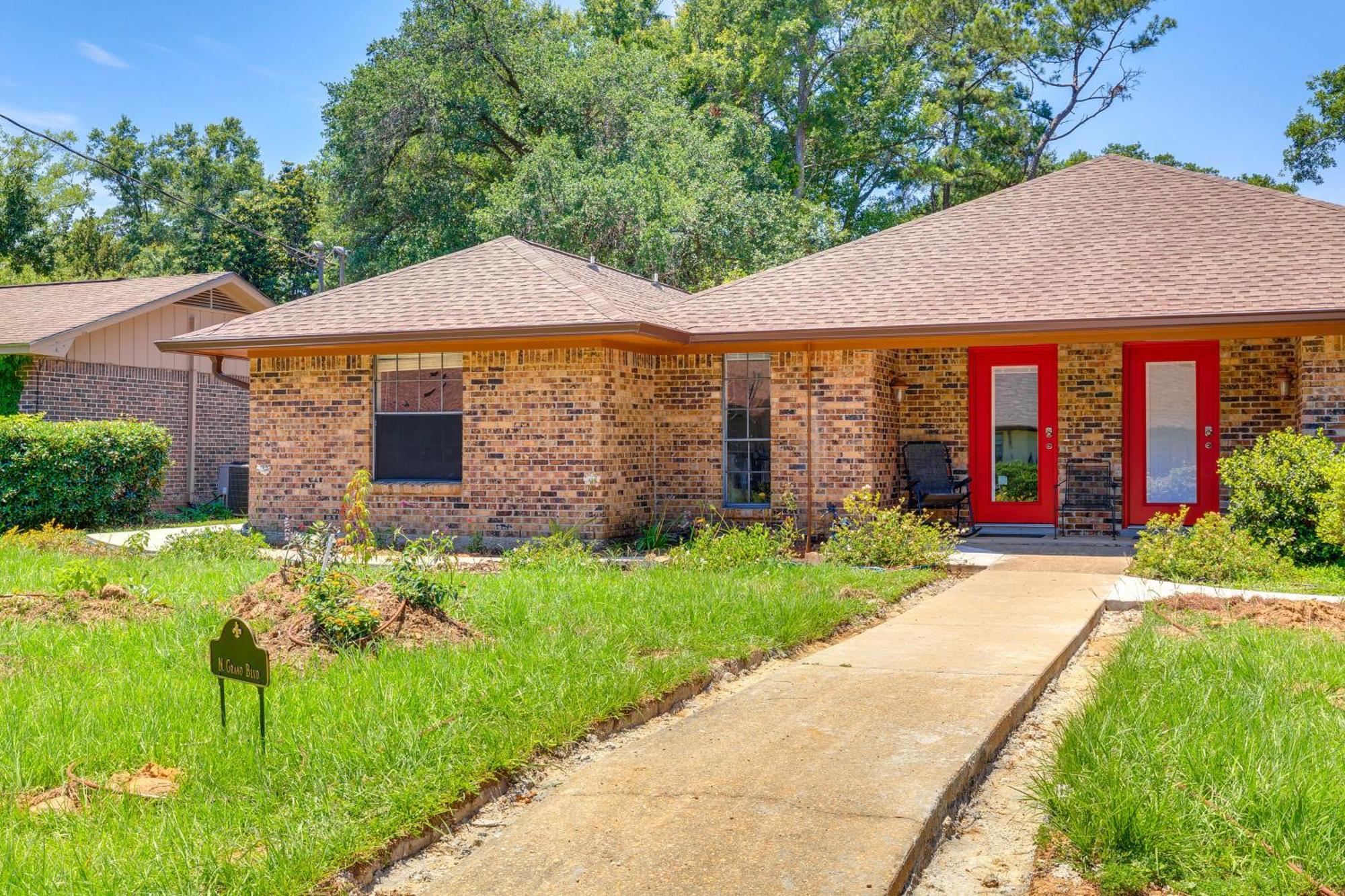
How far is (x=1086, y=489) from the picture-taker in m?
13.9

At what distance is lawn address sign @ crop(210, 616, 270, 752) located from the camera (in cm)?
413

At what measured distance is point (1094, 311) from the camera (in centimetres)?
1186

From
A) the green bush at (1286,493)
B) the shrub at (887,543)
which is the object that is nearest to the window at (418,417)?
the shrub at (887,543)

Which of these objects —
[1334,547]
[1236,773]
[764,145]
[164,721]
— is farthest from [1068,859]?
[764,145]

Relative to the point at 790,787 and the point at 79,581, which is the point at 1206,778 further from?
the point at 79,581

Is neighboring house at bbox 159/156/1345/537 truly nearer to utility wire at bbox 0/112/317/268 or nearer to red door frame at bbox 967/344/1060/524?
red door frame at bbox 967/344/1060/524

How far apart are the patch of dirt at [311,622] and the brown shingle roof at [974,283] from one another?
17.5 feet

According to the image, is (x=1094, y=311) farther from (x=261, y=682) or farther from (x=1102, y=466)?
(x=261, y=682)

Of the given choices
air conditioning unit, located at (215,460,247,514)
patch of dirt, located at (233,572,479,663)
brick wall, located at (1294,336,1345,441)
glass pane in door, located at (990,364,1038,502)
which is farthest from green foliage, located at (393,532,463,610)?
air conditioning unit, located at (215,460,247,514)

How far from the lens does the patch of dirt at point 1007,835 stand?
3631mm

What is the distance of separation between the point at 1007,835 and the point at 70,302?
20.8 metres

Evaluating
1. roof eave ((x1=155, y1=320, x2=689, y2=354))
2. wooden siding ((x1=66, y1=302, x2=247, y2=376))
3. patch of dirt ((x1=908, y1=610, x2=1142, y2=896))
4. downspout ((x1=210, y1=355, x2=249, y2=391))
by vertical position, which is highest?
wooden siding ((x1=66, y1=302, x2=247, y2=376))

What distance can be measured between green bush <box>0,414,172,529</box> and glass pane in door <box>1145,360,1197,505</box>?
46.6ft

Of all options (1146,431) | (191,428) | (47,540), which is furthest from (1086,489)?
(191,428)
